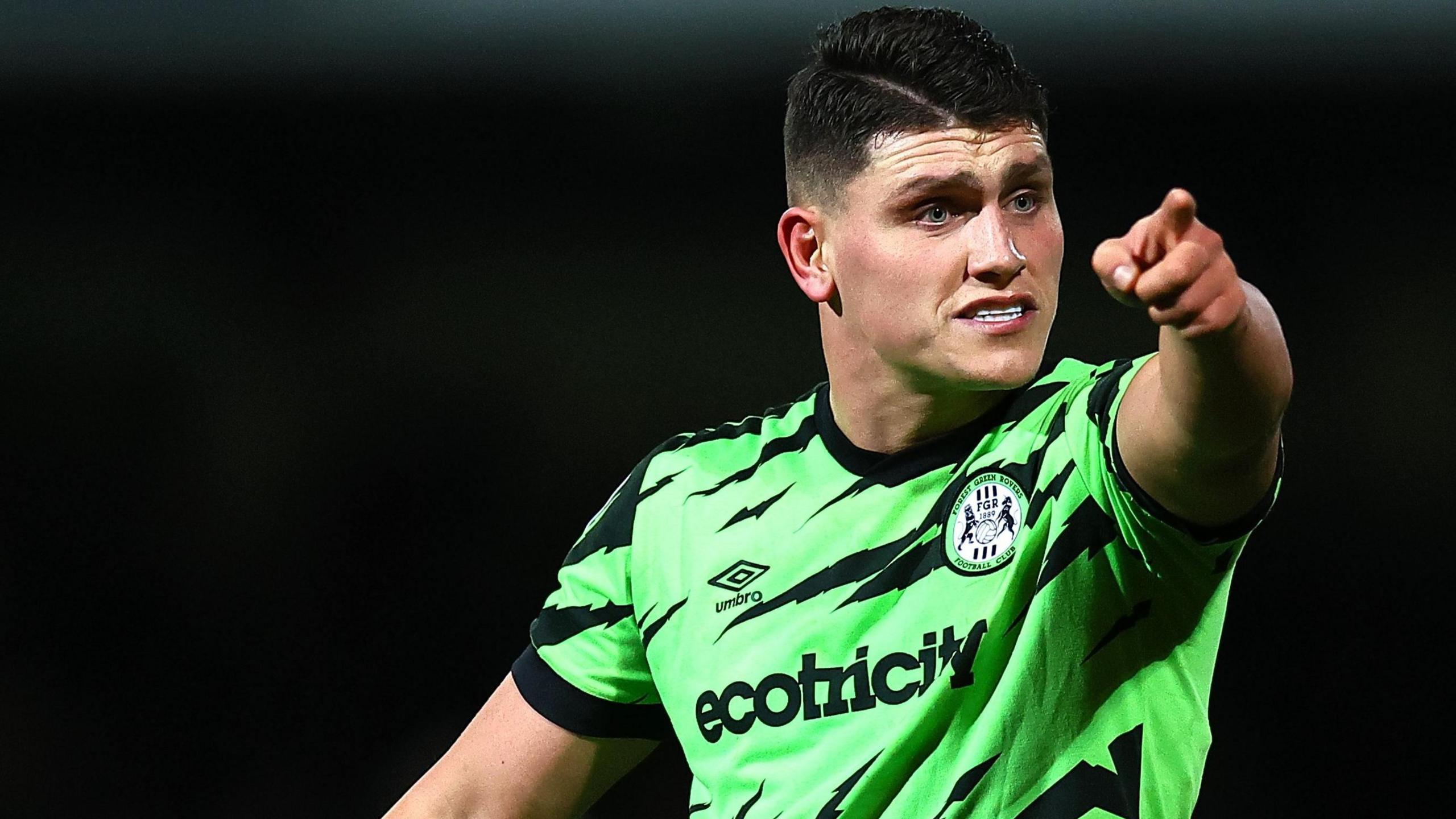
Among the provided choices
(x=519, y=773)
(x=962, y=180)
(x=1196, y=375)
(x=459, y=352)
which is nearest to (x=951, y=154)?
(x=962, y=180)

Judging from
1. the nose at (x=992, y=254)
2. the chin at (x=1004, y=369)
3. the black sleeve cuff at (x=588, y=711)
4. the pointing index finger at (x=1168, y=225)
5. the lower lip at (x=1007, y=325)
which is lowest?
the black sleeve cuff at (x=588, y=711)

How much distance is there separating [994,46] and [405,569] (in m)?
2.59

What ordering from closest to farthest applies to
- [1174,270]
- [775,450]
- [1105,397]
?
[1174,270] → [1105,397] → [775,450]

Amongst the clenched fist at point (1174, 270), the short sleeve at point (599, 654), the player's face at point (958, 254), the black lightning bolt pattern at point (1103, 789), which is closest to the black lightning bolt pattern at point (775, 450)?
the short sleeve at point (599, 654)

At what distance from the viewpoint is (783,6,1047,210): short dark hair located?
72.7 inches

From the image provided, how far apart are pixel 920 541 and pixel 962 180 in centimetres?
40

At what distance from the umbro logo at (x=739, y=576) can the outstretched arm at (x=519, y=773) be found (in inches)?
11.3

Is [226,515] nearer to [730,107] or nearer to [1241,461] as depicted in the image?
[730,107]

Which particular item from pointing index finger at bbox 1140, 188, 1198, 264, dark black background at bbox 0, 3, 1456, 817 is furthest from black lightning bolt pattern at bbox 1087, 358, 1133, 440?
dark black background at bbox 0, 3, 1456, 817

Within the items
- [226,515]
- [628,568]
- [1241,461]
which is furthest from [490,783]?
[226,515]

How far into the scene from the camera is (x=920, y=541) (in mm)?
1848

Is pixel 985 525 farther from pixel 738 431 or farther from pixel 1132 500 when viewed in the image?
pixel 738 431

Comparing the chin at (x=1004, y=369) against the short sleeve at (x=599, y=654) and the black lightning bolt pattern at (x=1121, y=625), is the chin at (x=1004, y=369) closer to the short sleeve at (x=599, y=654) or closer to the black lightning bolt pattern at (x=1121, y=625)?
the black lightning bolt pattern at (x=1121, y=625)

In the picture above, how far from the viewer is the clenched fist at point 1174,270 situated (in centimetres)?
126
